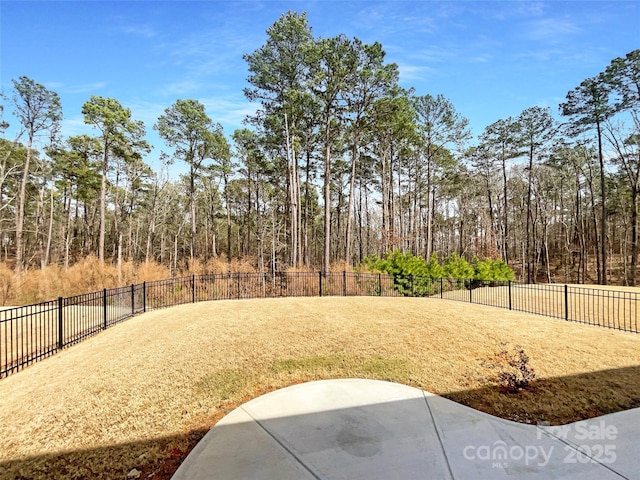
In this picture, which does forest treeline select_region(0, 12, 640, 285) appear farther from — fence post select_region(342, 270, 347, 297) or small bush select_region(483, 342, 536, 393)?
small bush select_region(483, 342, 536, 393)

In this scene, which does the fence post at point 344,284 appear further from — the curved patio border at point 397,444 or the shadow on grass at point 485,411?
the curved patio border at point 397,444

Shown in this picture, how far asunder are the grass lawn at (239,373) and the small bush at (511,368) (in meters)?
0.12

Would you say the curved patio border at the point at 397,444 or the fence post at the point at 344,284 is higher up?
the fence post at the point at 344,284

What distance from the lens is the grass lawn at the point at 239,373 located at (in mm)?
3922

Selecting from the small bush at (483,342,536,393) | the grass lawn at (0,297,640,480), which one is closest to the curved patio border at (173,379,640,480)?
the grass lawn at (0,297,640,480)

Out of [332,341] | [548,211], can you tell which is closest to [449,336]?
[332,341]

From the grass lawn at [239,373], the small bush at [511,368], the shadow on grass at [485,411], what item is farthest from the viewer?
the small bush at [511,368]

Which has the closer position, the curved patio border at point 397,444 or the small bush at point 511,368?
the curved patio border at point 397,444

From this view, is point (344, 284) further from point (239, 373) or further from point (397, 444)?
point (397, 444)

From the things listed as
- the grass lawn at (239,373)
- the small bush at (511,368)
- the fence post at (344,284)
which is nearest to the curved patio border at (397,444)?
the grass lawn at (239,373)

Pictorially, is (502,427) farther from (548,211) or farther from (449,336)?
(548,211)

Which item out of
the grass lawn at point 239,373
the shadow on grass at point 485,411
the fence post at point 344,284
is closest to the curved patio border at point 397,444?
the shadow on grass at point 485,411

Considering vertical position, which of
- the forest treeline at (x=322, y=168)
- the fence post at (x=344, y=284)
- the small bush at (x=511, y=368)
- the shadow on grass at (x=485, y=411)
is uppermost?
the forest treeline at (x=322, y=168)

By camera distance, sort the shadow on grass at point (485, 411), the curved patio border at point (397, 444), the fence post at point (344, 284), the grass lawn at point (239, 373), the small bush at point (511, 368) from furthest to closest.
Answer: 1. the fence post at point (344, 284)
2. the small bush at point (511, 368)
3. the grass lawn at point (239, 373)
4. the shadow on grass at point (485, 411)
5. the curved patio border at point (397, 444)
